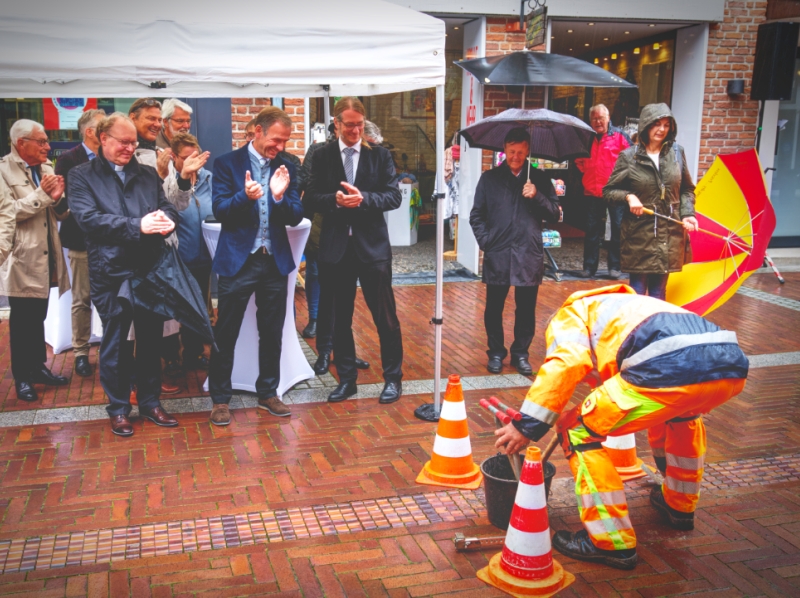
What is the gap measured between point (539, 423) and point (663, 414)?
52 centimetres

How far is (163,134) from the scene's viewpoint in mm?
6391

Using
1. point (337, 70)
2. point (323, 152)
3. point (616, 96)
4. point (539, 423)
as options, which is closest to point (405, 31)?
point (337, 70)

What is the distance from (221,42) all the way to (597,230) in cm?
650

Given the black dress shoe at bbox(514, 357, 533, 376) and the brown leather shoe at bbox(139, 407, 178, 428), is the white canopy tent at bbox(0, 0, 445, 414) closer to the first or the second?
the black dress shoe at bbox(514, 357, 533, 376)

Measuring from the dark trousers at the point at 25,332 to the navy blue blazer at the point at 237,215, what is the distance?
1472 millimetres

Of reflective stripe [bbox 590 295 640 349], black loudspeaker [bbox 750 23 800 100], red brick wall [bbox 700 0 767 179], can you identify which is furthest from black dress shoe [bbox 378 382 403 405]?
black loudspeaker [bbox 750 23 800 100]

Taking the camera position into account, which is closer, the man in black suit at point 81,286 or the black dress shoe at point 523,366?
the man in black suit at point 81,286

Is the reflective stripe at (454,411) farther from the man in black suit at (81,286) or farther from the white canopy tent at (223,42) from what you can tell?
the man in black suit at (81,286)

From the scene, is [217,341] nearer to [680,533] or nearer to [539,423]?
[539,423]

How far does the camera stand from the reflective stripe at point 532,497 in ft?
10.6

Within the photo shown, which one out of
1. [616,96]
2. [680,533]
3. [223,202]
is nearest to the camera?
[680,533]

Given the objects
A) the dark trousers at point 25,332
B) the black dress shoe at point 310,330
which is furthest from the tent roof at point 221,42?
the black dress shoe at point 310,330

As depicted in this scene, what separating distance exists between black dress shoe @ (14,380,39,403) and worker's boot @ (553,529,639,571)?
12.3 ft

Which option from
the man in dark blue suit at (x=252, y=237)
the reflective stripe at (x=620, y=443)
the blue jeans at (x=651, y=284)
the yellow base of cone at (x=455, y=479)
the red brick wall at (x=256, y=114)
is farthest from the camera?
the red brick wall at (x=256, y=114)
